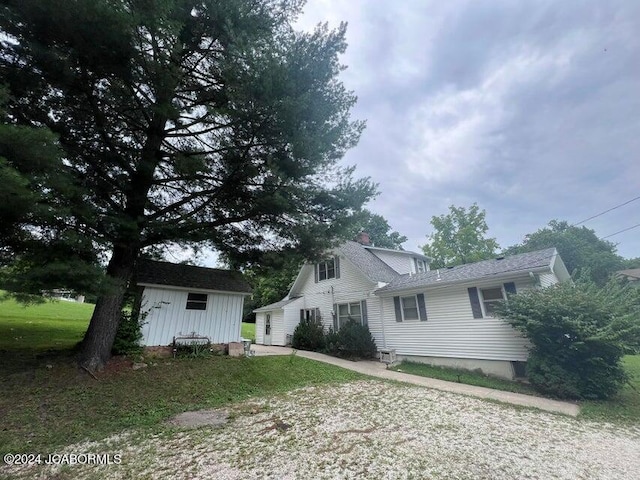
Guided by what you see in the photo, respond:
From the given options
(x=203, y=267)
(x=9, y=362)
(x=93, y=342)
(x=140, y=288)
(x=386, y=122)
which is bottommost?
(x=9, y=362)

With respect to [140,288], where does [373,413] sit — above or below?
below

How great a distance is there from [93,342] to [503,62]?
642 inches

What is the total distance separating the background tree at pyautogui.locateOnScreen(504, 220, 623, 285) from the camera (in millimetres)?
30750

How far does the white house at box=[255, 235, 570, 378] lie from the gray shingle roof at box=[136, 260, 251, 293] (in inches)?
181

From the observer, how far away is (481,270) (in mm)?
10664

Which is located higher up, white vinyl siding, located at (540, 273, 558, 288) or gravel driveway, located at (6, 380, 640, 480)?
white vinyl siding, located at (540, 273, 558, 288)

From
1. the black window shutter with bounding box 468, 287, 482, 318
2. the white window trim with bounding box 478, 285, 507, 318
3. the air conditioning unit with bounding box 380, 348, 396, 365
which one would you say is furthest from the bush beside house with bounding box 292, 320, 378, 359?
the white window trim with bounding box 478, 285, 507, 318

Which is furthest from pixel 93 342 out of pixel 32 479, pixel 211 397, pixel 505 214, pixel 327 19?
pixel 505 214

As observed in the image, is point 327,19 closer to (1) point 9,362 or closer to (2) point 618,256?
(1) point 9,362

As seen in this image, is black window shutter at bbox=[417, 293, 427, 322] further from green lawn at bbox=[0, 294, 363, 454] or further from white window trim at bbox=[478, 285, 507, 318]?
green lawn at bbox=[0, 294, 363, 454]

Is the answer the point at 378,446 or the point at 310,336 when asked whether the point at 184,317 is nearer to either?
the point at 310,336

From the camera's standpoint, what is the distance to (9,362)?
7184 mm

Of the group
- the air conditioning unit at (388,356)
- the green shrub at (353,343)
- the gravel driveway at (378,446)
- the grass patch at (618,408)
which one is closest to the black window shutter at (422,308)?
the air conditioning unit at (388,356)

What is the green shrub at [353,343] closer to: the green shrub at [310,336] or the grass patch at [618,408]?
the green shrub at [310,336]
